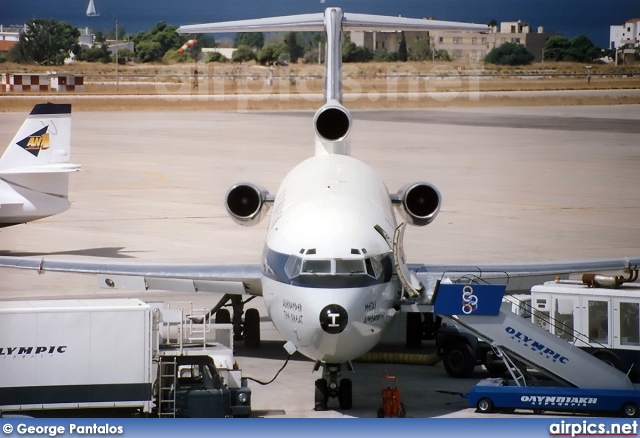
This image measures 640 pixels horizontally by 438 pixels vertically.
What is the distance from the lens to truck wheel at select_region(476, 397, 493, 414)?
59.2 feet

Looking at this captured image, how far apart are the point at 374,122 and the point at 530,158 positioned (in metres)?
18.3

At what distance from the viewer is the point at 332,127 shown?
23.7 meters

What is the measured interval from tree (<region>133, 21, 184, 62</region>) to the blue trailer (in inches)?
1679

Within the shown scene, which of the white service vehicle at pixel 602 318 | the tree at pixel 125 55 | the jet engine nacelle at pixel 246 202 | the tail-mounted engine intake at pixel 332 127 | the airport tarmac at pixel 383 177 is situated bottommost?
Answer: the airport tarmac at pixel 383 177

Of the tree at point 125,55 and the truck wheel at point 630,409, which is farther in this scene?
the tree at point 125,55

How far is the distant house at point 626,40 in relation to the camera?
34.2 metres

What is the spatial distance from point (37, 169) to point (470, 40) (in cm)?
3401

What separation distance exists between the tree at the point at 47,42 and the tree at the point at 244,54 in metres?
13.9

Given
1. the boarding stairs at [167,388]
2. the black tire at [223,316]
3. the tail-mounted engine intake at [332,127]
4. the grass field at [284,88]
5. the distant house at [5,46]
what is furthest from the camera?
the grass field at [284,88]

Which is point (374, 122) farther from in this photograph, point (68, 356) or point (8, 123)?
point (68, 356)

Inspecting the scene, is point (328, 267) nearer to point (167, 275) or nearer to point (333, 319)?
point (333, 319)

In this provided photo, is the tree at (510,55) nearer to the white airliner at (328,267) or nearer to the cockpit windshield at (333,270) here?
the white airliner at (328,267)

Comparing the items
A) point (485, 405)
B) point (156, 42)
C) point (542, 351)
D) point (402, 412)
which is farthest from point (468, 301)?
point (156, 42)

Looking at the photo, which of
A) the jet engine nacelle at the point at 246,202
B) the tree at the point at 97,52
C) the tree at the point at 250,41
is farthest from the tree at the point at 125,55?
the jet engine nacelle at the point at 246,202
